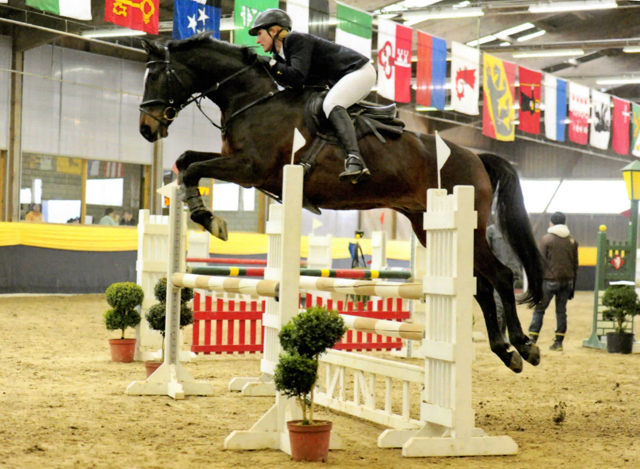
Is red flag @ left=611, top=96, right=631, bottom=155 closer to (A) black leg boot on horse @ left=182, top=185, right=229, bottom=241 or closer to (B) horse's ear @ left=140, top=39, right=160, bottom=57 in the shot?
(B) horse's ear @ left=140, top=39, right=160, bottom=57

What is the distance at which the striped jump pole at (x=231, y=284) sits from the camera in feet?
9.87

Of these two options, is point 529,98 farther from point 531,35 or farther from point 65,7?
point 65,7

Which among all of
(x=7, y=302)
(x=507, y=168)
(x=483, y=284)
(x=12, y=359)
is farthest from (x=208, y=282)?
(x=7, y=302)

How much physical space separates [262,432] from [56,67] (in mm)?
11428

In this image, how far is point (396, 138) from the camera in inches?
154

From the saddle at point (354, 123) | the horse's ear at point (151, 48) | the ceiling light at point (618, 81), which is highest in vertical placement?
the ceiling light at point (618, 81)

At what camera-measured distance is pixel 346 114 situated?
3.69m

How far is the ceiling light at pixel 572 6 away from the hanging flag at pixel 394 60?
3.56m

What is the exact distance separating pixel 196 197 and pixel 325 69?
0.93 metres

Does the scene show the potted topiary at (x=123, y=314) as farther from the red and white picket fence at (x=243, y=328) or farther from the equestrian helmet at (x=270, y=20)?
the equestrian helmet at (x=270, y=20)

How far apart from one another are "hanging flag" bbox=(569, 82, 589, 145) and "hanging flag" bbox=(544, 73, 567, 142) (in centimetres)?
33

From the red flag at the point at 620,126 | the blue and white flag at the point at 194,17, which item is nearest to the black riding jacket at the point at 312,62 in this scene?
the blue and white flag at the point at 194,17

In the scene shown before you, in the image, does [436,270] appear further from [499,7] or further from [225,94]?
[499,7]

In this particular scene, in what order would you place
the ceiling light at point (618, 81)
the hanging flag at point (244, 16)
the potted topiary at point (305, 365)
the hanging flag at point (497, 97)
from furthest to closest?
the ceiling light at point (618, 81), the hanging flag at point (497, 97), the hanging flag at point (244, 16), the potted topiary at point (305, 365)
